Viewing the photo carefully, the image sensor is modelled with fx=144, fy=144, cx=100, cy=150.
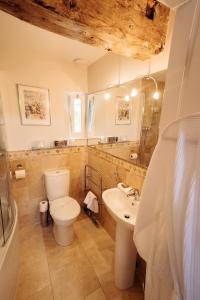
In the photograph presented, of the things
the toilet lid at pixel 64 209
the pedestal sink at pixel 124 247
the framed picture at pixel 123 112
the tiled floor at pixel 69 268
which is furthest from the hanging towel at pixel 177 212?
A: the toilet lid at pixel 64 209

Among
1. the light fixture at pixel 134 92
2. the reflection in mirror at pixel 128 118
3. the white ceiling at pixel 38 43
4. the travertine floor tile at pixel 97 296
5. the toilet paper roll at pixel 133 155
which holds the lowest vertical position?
the travertine floor tile at pixel 97 296

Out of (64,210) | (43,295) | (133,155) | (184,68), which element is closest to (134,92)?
(133,155)

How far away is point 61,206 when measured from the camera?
195 cm

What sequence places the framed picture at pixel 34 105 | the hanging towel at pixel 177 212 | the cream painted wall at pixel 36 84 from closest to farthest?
the hanging towel at pixel 177 212 → the cream painted wall at pixel 36 84 → the framed picture at pixel 34 105

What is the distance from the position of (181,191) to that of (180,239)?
0.17m

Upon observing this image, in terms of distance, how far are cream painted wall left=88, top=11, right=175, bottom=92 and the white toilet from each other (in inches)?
56.2

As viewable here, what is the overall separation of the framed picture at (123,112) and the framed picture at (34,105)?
1019 millimetres

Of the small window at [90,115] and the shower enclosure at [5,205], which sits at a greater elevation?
the small window at [90,115]

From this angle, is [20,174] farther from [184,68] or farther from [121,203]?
[184,68]

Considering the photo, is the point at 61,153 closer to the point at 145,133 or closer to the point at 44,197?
the point at 44,197

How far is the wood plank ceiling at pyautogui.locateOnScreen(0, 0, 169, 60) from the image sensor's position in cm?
79

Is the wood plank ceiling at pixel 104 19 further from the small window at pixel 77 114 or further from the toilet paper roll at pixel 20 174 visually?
the toilet paper roll at pixel 20 174

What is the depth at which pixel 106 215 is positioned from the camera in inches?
82.3

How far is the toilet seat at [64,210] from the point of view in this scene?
68.0 inches
